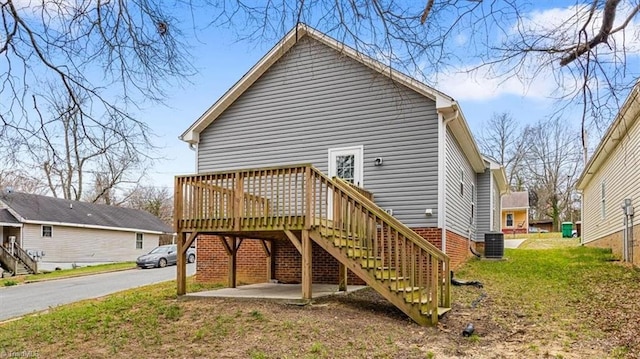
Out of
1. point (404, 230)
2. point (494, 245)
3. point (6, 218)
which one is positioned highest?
point (404, 230)

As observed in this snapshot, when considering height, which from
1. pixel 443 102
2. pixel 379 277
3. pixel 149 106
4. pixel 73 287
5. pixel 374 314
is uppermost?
pixel 443 102

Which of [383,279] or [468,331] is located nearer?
[468,331]

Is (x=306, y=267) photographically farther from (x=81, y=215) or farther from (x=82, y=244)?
(x=81, y=215)

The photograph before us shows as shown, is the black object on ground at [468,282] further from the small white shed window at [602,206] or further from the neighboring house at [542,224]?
the neighboring house at [542,224]

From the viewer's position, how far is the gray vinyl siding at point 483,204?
18.2m

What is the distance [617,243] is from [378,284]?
10.7 meters

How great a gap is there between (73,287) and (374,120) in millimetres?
11356

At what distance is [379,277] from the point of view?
743cm

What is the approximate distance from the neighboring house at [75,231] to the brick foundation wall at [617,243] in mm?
21613

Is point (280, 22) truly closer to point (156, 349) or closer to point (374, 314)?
point (156, 349)

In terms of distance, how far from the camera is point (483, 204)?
18406mm

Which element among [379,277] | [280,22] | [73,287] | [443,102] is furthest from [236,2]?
[73,287]

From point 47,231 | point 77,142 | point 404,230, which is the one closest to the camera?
point 77,142

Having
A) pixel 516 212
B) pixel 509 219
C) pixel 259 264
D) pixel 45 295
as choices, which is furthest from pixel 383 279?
pixel 509 219
